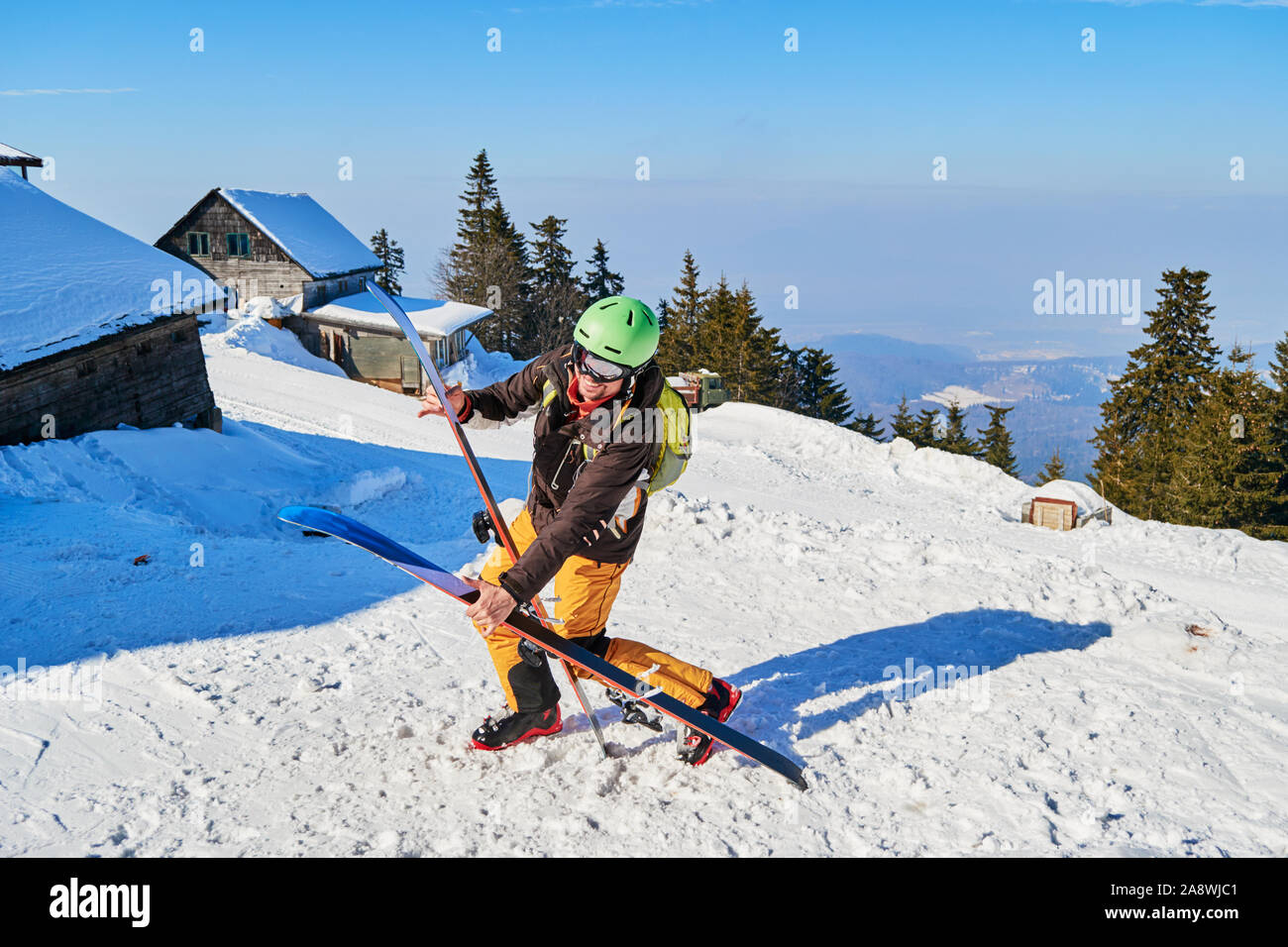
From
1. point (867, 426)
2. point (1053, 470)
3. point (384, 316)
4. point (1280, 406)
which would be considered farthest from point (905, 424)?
point (384, 316)

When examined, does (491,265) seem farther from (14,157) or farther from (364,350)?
(14,157)

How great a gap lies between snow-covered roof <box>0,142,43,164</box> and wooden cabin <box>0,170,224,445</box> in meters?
1.59

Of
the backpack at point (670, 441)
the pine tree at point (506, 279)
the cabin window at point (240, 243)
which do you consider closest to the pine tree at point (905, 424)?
the pine tree at point (506, 279)

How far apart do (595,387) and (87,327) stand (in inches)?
424

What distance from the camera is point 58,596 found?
20.1ft

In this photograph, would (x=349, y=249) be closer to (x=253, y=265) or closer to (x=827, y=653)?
(x=253, y=265)

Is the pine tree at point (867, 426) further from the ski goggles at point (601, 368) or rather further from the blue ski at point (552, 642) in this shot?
the ski goggles at point (601, 368)

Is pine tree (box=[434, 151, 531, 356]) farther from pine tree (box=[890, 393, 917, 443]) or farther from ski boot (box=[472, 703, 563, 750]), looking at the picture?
ski boot (box=[472, 703, 563, 750])

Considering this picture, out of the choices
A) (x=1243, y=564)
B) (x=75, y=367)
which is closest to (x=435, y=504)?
(x=75, y=367)

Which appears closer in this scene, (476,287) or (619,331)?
(619,331)

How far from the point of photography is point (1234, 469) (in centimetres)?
3266
